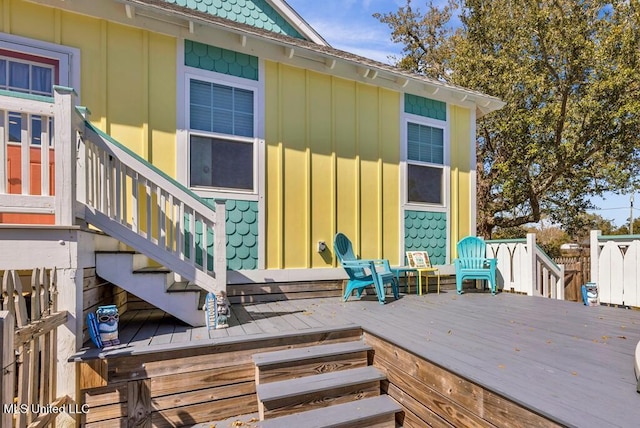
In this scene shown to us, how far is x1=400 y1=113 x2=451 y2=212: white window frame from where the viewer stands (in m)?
5.52

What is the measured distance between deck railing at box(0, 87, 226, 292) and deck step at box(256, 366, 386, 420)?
3.70 ft

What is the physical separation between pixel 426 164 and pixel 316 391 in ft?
14.3

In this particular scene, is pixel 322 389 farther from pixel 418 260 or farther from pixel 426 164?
pixel 426 164

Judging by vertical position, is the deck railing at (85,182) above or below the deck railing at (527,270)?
above

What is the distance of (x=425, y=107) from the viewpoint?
19.0 feet

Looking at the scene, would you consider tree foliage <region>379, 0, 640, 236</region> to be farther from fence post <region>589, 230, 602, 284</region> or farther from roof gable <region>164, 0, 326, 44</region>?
roof gable <region>164, 0, 326, 44</region>

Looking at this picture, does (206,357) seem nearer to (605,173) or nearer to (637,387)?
(637,387)

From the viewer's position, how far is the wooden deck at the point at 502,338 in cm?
172

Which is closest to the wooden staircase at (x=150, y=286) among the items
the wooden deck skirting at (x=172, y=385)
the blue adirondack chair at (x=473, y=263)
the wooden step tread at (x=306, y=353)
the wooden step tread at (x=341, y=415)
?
the wooden deck skirting at (x=172, y=385)

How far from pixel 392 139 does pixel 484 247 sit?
2.32 m

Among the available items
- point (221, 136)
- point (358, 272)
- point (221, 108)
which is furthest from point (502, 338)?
point (221, 108)

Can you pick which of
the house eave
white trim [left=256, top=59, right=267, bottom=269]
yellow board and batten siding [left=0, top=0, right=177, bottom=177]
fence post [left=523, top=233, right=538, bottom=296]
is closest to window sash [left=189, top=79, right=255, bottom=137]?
white trim [left=256, top=59, right=267, bottom=269]

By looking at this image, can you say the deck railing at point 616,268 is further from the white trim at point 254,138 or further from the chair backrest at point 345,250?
the white trim at point 254,138

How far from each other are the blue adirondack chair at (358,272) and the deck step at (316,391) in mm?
1607
